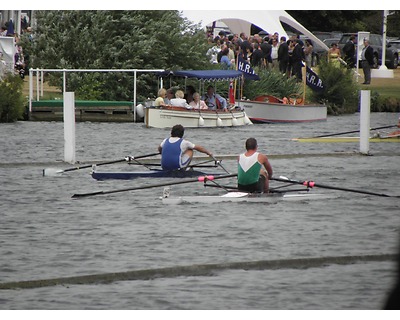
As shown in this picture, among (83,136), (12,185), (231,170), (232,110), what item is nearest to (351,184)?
(231,170)

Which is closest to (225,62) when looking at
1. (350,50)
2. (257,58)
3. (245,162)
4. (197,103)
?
(257,58)

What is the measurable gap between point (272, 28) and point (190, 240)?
3479 centimetres

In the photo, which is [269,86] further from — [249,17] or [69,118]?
[69,118]

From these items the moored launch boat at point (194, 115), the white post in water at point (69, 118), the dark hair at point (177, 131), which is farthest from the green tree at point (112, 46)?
the dark hair at point (177, 131)

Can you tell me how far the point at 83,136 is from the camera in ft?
110

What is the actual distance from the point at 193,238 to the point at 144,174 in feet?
21.8

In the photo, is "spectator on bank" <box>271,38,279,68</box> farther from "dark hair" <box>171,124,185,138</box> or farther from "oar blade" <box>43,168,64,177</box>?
"dark hair" <box>171,124,185,138</box>

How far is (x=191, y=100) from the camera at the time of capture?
37.2m

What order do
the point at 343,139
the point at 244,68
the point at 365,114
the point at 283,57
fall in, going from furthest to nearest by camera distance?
the point at 283,57, the point at 244,68, the point at 343,139, the point at 365,114

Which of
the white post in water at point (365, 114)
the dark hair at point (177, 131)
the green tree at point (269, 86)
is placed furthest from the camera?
the green tree at point (269, 86)

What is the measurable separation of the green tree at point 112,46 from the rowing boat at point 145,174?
→ 56.7 feet

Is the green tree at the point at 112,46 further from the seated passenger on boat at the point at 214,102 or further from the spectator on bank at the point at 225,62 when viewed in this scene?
the seated passenger on boat at the point at 214,102

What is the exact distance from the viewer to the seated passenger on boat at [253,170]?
62.7 feet

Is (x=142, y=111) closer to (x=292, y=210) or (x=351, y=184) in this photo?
(x=351, y=184)
